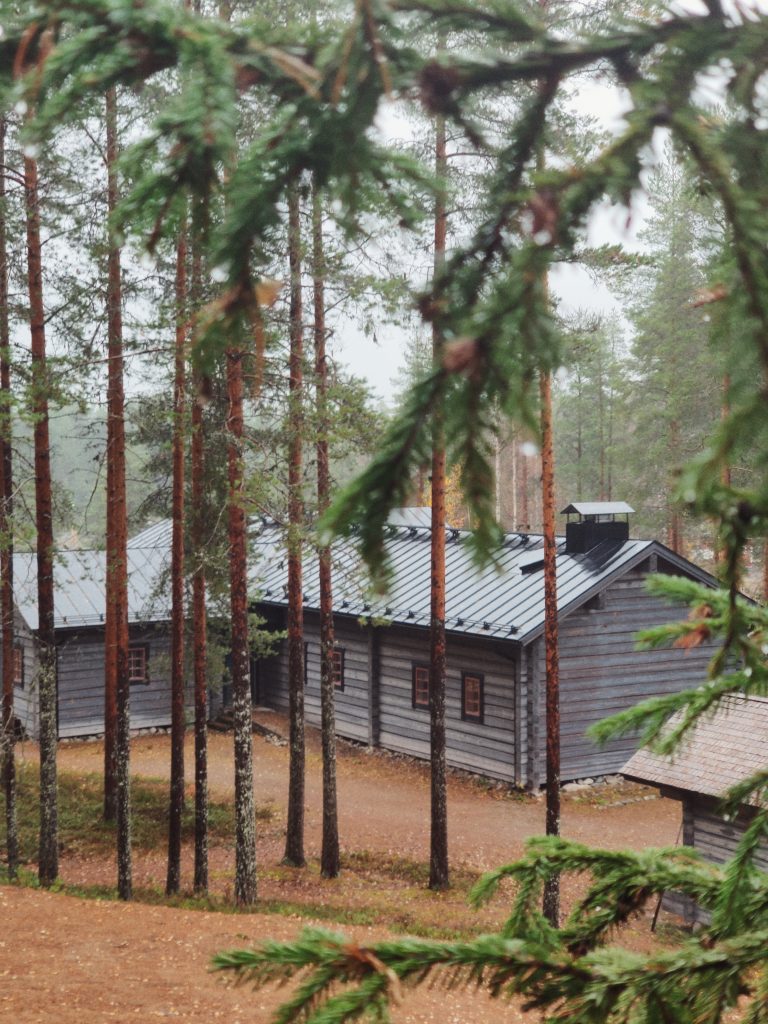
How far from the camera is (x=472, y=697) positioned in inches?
944


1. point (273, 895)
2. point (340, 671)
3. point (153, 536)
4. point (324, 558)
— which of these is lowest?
point (273, 895)

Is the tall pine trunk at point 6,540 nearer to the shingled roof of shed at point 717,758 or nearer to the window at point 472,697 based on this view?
the shingled roof of shed at point 717,758

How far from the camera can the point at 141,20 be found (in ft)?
6.49

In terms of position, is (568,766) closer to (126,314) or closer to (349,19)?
(126,314)

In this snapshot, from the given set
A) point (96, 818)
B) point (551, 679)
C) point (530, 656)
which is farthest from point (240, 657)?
point (530, 656)

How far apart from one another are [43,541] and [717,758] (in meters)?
11.3

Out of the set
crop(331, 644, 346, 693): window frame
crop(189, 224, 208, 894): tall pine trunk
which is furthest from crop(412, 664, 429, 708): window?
crop(189, 224, 208, 894): tall pine trunk

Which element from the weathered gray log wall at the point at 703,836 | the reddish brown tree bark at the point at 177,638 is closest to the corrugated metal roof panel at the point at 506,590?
the reddish brown tree bark at the point at 177,638

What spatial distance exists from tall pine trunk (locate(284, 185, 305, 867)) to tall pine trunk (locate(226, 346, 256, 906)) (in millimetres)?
804

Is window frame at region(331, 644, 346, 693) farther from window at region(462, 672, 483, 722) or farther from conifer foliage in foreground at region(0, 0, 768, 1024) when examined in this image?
conifer foliage in foreground at region(0, 0, 768, 1024)

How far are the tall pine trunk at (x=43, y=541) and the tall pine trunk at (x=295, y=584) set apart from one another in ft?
11.9

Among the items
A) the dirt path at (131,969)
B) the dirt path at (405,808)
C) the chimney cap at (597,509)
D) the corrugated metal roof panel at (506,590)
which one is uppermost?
the chimney cap at (597,509)

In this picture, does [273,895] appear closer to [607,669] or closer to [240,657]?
[240,657]

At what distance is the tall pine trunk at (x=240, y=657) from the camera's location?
47.3 feet
